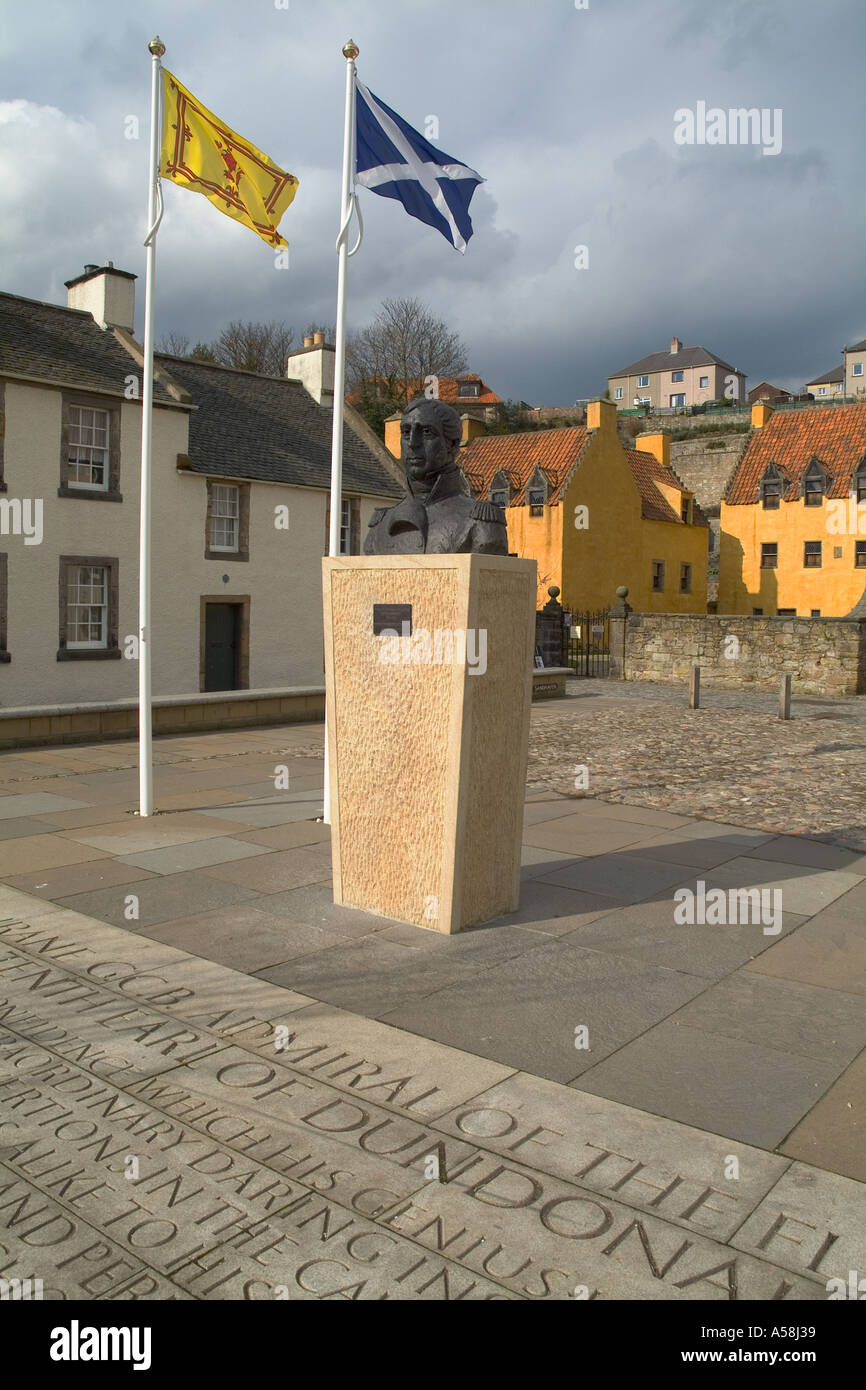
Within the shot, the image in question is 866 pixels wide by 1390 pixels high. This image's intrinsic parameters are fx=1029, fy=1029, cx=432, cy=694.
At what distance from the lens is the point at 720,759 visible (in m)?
14.3

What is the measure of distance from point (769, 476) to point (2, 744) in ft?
128

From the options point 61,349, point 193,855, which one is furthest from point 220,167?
point 61,349

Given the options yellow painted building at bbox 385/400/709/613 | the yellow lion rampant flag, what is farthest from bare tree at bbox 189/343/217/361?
the yellow lion rampant flag

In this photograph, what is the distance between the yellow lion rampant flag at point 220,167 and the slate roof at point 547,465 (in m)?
29.7

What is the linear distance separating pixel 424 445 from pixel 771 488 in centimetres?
4219

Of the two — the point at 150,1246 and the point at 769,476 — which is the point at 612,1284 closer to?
the point at 150,1246

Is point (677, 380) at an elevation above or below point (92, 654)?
above

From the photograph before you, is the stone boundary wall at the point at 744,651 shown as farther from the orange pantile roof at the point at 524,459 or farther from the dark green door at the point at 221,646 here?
the dark green door at the point at 221,646

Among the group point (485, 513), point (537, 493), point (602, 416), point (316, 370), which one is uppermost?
point (602, 416)

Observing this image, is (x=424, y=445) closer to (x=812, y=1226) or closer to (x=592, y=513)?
(x=812, y=1226)

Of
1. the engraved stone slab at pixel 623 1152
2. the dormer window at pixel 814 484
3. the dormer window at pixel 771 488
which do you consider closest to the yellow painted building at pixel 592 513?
the dormer window at pixel 771 488

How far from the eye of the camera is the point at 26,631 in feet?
72.8

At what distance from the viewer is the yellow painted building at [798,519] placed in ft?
141
